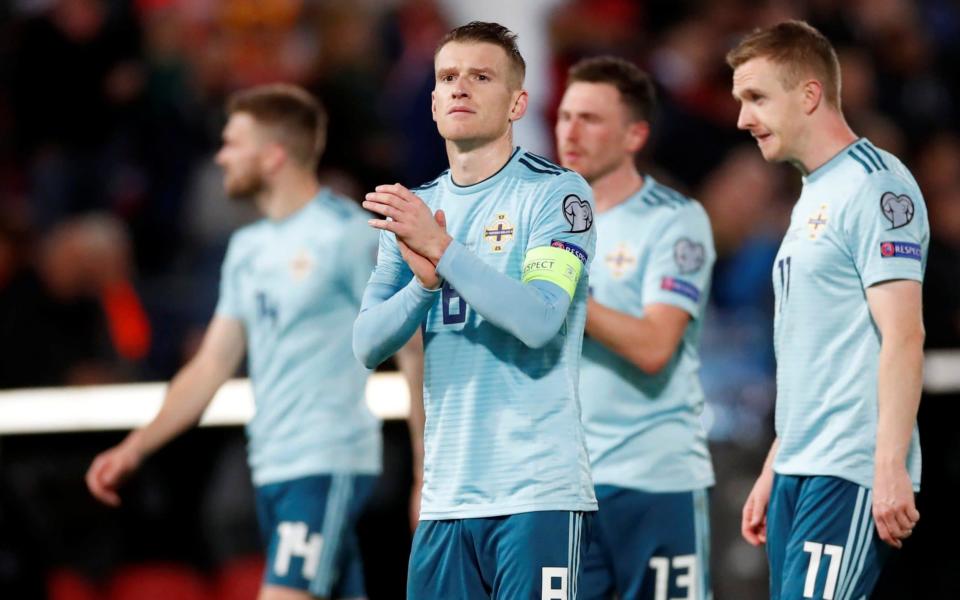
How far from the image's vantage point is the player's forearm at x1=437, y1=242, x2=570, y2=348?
13.8 feet

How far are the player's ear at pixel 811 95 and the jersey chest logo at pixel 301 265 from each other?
2434mm

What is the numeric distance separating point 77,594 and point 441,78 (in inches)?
204

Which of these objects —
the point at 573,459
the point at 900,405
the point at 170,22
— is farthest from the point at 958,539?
the point at 170,22

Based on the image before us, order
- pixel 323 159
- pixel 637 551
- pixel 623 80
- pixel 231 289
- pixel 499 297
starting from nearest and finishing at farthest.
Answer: pixel 499 297
pixel 637 551
pixel 623 80
pixel 231 289
pixel 323 159

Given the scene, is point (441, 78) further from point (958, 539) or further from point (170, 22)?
point (170, 22)

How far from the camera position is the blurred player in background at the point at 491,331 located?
429 cm

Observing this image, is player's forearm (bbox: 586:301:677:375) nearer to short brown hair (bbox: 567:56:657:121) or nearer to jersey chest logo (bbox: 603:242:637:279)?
jersey chest logo (bbox: 603:242:637:279)

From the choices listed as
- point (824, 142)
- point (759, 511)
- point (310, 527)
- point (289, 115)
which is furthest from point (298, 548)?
point (824, 142)

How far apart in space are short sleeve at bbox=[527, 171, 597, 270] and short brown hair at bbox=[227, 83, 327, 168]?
265 centimetres

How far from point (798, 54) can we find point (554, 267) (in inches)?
53.0

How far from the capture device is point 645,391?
603 cm

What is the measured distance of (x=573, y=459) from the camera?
4.44 meters

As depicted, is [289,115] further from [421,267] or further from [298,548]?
[421,267]

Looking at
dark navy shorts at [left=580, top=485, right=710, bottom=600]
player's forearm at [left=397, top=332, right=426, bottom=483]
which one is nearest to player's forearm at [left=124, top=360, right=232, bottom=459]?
player's forearm at [left=397, top=332, right=426, bottom=483]
